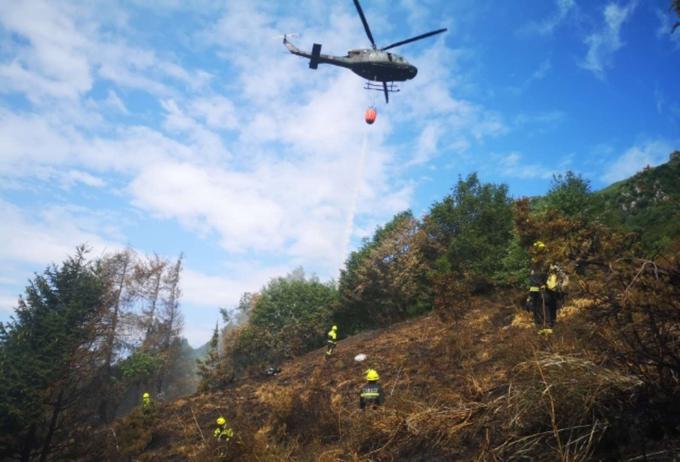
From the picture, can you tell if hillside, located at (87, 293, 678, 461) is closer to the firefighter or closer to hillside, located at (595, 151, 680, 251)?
the firefighter

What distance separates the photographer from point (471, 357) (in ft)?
32.7

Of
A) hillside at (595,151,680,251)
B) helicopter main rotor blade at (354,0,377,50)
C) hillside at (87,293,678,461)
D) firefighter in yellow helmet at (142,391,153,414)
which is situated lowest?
firefighter in yellow helmet at (142,391,153,414)

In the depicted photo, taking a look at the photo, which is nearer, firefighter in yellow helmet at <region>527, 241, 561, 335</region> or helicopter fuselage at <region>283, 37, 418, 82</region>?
firefighter in yellow helmet at <region>527, 241, 561, 335</region>

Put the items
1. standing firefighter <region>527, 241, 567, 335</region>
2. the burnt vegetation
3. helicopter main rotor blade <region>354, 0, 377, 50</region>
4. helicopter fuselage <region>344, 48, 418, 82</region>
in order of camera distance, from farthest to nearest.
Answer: helicopter fuselage <region>344, 48, 418, 82</region>, helicopter main rotor blade <region>354, 0, 377, 50</region>, standing firefighter <region>527, 241, 567, 335</region>, the burnt vegetation

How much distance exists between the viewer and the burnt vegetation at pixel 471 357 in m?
2.62

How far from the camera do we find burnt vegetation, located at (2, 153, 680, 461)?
262 cm

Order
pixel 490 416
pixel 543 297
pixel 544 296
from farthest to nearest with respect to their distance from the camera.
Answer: pixel 544 296
pixel 543 297
pixel 490 416

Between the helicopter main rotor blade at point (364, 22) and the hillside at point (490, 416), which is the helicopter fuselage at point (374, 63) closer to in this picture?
the helicopter main rotor blade at point (364, 22)

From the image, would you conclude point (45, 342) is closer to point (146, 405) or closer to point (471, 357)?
point (146, 405)

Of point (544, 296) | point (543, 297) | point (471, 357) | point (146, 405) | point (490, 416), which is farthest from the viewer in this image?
point (146, 405)

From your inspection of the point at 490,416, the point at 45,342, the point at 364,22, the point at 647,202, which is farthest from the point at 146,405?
the point at 647,202

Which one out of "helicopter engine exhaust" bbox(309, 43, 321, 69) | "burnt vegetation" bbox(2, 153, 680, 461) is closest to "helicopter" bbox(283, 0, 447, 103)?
"helicopter engine exhaust" bbox(309, 43, 321, 69)

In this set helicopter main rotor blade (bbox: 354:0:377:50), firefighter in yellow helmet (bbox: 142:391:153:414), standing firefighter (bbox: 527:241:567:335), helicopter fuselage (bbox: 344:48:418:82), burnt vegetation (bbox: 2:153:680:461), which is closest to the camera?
burnt vegetation (bbox: 2:153:680:461)

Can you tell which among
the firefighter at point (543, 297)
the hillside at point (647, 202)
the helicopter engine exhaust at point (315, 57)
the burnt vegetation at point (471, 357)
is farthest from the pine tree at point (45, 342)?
the hillside at point (647, 202)
